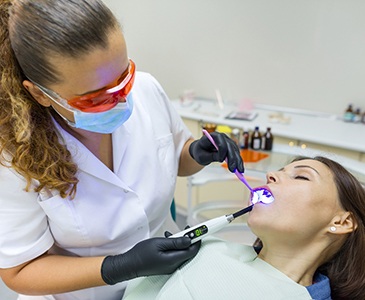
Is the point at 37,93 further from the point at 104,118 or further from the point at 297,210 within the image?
the point at 297,210

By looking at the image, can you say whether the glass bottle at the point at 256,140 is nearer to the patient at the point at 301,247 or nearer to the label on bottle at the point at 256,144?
the label on bottle at the point at 256,144

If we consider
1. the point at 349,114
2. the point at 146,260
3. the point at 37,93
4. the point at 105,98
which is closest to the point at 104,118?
the point at 105,98

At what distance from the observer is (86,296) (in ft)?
3.49

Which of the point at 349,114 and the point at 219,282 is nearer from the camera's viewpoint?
the point at 219,282

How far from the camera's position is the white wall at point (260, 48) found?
2281 millimetres

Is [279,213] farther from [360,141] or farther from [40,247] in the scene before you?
[360,141]

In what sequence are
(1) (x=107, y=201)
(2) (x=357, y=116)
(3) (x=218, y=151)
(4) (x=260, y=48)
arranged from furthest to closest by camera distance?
1. (4) (x=260, y=48)
2. (2) (x=357, y=116)
3. (3) (x=218, y=151)
4. (1) (x=107, y=201)

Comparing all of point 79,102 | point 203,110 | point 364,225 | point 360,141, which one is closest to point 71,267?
point 79,102

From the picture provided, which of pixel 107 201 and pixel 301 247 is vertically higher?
pixel 107 201

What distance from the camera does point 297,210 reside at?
3.45 ft

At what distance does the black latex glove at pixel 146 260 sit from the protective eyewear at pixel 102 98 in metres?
0.39

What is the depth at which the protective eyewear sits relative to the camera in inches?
32.4

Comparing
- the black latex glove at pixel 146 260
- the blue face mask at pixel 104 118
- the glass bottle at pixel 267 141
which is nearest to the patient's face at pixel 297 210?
the black latex glove at pixel 146 260

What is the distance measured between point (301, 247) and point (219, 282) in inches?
12.0
